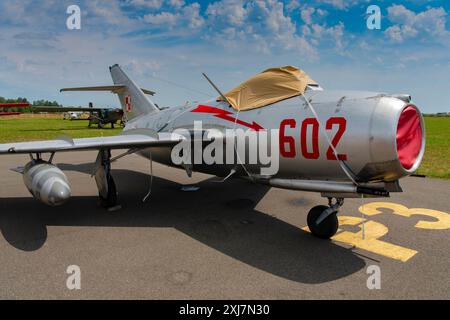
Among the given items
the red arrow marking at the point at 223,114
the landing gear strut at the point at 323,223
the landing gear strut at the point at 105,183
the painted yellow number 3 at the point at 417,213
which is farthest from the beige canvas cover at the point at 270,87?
the landing gear strut at the point at 105,183

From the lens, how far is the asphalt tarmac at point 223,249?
4.27m

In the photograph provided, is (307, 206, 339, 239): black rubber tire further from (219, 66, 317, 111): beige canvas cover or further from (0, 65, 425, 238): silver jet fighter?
(219, 66, 317, 111): beige canvas cover

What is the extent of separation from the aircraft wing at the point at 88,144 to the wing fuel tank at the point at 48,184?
1.27 ft

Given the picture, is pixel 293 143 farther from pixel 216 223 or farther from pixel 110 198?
pixel 110 198

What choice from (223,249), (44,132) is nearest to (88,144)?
(223,249)

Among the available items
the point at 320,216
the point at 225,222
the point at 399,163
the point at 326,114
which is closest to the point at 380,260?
the point at 320,216

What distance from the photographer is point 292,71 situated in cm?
641

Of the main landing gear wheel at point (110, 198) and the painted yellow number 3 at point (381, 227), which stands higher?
the main landing gear wheel at point (110, 198)

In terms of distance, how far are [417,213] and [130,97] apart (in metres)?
9.94

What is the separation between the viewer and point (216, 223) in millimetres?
6867

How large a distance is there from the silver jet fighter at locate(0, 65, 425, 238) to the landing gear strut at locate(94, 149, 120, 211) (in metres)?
0.02

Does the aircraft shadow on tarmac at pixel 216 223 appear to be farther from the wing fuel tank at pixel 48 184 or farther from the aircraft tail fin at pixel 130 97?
the aircraft tail fin at pixel 130 97

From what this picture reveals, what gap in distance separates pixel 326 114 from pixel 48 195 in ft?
16.4

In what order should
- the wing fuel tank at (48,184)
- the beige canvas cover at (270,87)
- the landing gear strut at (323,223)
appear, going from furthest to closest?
the beige canvas cover at (270,87), the landing gear strut at (323,223), the wing fuel tank at (48,184)
